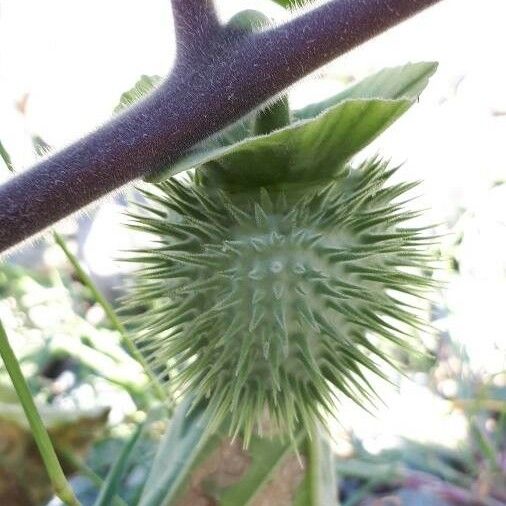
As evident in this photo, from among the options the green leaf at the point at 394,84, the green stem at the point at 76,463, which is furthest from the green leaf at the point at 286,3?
the green stem at the point at 76,463

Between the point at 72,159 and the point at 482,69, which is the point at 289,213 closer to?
the point at 72,159

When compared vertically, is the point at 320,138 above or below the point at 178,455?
above

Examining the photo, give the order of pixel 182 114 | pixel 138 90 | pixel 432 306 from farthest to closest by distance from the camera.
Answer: pixel 432 306
pixel 138 90
pixel 182 114

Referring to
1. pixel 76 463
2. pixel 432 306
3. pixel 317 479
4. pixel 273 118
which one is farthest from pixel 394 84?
pixel 432 306

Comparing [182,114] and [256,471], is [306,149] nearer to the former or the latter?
[182,114]

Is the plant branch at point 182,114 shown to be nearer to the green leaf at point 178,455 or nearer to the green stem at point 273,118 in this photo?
the green stem at point 273,118

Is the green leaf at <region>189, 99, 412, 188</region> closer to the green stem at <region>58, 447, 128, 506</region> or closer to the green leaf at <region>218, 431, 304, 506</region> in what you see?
the green leaf at <region>218, 431, 304, 506</region>
